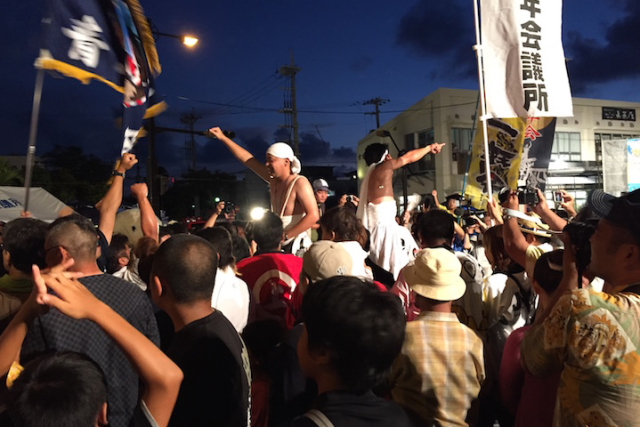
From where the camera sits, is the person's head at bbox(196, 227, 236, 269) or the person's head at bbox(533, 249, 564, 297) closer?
Answer: the person's head at bbox(533, 249, 564, 297)

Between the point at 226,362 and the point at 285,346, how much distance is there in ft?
1.62

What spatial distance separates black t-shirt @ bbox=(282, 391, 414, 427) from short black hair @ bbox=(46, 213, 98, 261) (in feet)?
4.82

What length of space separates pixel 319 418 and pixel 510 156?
5.41 meters

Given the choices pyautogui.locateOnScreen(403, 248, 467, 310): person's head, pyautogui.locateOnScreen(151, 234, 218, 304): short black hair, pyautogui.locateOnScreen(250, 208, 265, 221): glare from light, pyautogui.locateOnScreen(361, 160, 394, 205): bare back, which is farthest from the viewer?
pyautogui.locateOnScreen(361, 160, 394, 205): bare back

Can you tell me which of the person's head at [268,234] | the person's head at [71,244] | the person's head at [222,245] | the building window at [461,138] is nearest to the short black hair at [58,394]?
the person's head at [71,244]

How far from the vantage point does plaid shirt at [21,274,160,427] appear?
1.96 meters

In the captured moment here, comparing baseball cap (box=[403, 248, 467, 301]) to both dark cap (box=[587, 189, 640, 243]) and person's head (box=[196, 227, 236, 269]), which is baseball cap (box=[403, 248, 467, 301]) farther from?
person's head (box=[196, 227, 236, 269])

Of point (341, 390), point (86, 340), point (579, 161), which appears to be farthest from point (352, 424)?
point (579, 161)

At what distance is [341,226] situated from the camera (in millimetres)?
3693

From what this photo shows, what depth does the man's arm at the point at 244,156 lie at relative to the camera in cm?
529

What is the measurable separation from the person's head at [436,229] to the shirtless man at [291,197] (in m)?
1.31

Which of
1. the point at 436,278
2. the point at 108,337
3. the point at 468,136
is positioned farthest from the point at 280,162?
the point at 468,136

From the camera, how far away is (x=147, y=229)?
444 cm

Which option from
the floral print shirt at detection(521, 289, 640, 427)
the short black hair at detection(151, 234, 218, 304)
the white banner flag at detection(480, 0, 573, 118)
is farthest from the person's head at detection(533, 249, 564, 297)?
the white banner flag at detection(480, 0, 573, 118)
